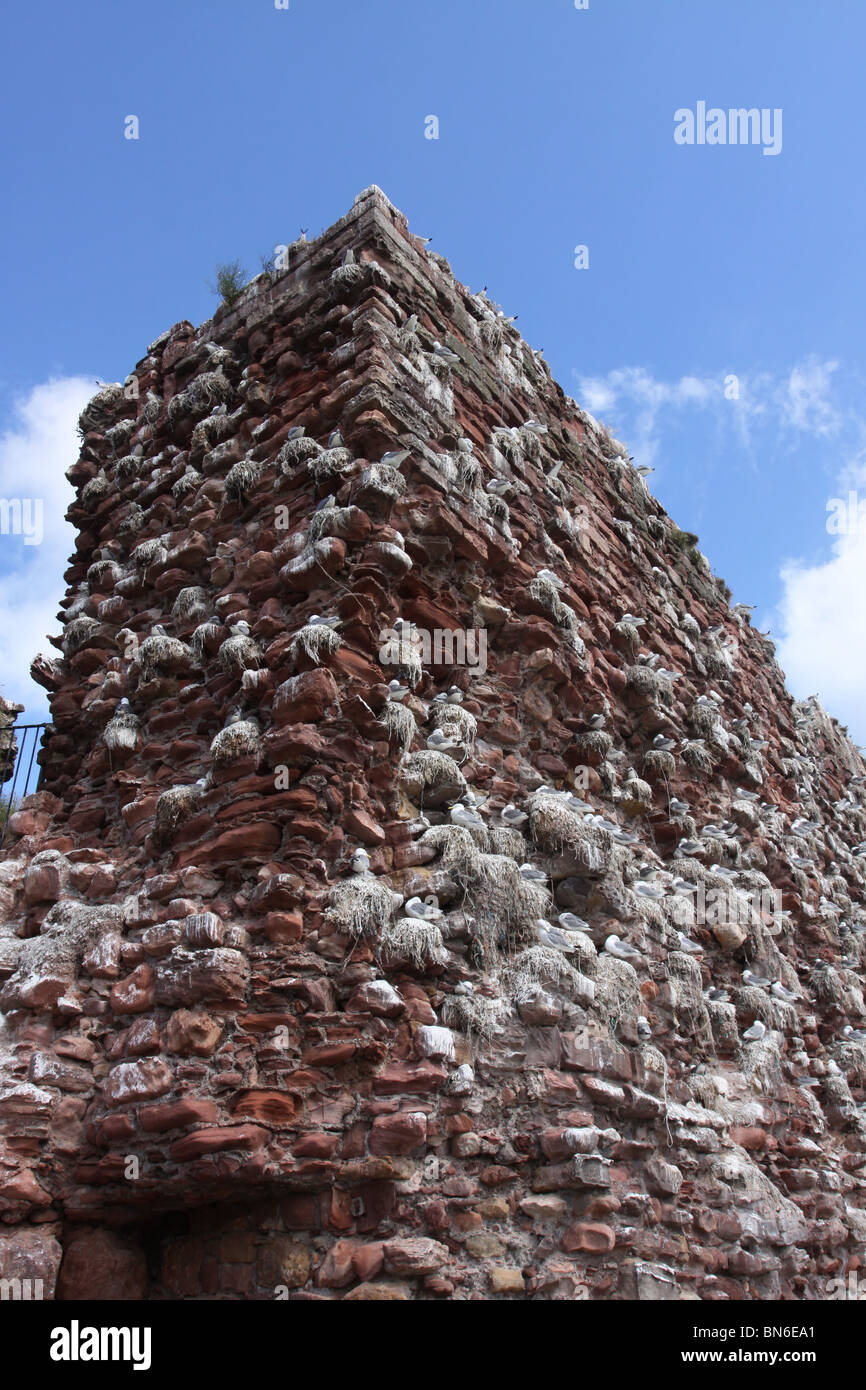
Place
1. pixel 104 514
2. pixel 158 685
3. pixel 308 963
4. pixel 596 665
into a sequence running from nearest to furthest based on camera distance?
pixel 308 963, pixel 158 685, pixel 596 665, pixel 104 514

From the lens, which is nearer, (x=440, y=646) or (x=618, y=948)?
(x=618, y=948)

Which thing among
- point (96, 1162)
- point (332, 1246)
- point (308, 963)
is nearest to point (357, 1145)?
point (332, 1246)

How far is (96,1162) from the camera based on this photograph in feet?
10.5

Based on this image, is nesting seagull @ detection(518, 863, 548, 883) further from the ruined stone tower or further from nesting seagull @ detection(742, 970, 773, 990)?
nesting seagull @ detection(742, 970, 773, 990)

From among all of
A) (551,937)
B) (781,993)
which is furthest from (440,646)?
(781,993)

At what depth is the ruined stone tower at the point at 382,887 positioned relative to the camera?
10.3ft

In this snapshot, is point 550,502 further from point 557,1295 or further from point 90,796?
point 557,1295

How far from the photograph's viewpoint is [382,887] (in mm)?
3523

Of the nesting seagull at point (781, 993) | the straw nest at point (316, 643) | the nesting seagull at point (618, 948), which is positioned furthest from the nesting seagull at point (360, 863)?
the nesting seagull at point (781, 993)

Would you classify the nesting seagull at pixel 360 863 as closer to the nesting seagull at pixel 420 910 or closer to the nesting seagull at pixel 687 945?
the nesting seagull at pixel 420 910

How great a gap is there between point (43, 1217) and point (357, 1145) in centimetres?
106

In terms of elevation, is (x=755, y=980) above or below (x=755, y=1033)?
above

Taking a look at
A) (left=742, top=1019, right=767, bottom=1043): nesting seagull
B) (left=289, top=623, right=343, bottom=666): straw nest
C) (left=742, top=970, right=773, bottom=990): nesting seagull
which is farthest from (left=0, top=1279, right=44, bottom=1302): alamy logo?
(left=742, top=970, right=773, bottom=990): nesting seagull
